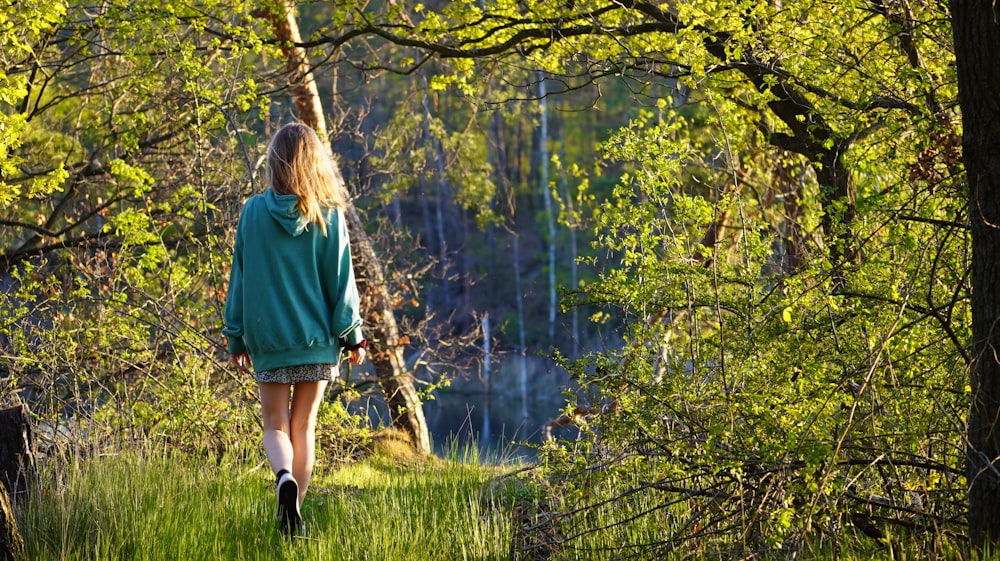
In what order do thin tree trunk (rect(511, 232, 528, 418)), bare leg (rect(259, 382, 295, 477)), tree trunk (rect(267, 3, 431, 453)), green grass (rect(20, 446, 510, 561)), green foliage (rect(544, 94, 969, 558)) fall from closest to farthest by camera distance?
green foliage (rect(544, 94, 969, 558))
green grass (rect(20, 446, 510, 561))
bare leg (rect(259, 382, 295, 477))
tree trunk (rect(267, 3, 431, 453))
thin tree trunk (rect(511, 232, 528, 418))

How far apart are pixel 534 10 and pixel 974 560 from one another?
15.0ft

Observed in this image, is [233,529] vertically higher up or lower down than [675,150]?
lower down

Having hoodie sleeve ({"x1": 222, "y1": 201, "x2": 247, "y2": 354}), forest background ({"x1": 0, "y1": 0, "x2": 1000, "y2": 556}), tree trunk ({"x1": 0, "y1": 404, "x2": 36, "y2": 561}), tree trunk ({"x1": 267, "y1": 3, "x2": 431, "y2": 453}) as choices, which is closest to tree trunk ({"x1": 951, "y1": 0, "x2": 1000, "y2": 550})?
Answer: forest background ({"x1": 0, "y1": 0, "x2": 1000, "y2": 556})

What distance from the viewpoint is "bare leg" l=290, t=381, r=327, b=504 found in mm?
4141

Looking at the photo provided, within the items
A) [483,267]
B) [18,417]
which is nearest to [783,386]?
[18,417]

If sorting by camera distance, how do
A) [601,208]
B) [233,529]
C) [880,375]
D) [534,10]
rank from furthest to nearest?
[534,10] → [601,208] → [233,529] → [880,375]

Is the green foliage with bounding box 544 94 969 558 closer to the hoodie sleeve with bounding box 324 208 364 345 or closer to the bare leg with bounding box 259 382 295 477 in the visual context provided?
the hoodie sleeve with bounding box 324 208 364 345

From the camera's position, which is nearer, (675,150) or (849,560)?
(849,560)

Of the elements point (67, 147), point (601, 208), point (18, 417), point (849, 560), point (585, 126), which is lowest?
point (849, 560)

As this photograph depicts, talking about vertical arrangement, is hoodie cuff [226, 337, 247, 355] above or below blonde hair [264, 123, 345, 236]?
below

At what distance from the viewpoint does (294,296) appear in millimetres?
4113

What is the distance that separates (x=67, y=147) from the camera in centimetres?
975

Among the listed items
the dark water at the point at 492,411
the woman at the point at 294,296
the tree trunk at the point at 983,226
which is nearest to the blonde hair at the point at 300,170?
the woman at the point at 294,296

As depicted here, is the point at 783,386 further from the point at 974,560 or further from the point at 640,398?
the point at 974,560
